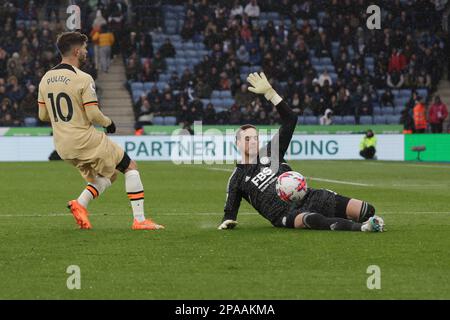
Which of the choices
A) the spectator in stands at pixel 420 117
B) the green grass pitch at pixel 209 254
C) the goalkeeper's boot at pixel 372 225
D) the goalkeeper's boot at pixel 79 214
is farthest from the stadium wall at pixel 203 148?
the goalkeeper's boot at pixel 372 225

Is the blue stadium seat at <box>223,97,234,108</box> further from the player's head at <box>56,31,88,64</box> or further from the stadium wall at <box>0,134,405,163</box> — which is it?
the player's head at <box>56,31,88,64</box>

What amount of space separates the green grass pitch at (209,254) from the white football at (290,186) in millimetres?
396

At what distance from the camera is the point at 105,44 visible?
37688mm

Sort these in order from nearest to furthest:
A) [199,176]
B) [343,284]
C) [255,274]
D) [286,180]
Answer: [343,284], [255,274], [286,180], [199,176]

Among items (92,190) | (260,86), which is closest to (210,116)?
(92,190)

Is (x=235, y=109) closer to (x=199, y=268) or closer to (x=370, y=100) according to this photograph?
(x=370, y=100)

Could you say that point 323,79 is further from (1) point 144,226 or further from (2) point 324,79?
(1) point 144,226

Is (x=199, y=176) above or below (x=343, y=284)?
below

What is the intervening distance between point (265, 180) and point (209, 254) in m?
2.21

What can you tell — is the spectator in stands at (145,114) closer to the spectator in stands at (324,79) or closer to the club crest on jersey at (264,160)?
the spectator in stands at (324,79)

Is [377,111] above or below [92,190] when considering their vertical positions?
below

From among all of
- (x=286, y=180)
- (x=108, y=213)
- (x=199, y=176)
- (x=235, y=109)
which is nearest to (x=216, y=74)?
(x=235, y=109)

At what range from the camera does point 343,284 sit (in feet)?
24.4
